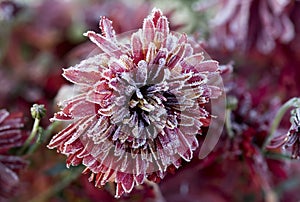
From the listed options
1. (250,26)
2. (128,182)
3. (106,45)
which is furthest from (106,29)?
(250,26)

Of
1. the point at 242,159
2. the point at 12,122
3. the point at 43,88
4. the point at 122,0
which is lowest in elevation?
the point at 242,159

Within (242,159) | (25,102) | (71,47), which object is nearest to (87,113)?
(242,159)

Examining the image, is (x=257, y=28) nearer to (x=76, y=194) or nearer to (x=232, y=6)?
(x=232, y=6)

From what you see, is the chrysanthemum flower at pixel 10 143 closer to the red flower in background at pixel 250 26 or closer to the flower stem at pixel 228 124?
the flower stem at pixel 228 124

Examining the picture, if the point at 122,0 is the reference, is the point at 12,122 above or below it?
below

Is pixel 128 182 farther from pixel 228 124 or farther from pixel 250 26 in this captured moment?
pixel 250 26

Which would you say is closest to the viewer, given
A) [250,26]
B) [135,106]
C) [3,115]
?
[135,106]
